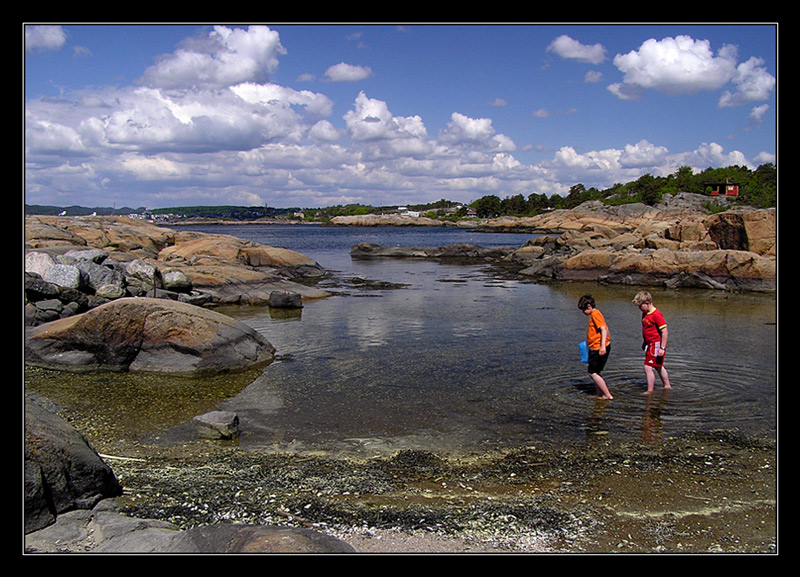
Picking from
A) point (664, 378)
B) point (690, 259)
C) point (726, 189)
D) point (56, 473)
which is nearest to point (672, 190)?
point (726, 189)

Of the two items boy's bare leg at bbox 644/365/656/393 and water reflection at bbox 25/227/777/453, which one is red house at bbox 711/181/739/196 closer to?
water reflection at bbox 25/227/777/453

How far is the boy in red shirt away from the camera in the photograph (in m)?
12.2

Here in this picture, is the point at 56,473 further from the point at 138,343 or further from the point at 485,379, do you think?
the point at 485,379

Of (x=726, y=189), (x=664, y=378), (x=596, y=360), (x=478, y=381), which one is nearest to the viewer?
(x=596, y=360)

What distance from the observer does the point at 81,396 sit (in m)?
12.2

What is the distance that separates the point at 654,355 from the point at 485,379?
361 cm

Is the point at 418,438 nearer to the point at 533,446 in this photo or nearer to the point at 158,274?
the point at 533,446

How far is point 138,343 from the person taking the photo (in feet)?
46.7

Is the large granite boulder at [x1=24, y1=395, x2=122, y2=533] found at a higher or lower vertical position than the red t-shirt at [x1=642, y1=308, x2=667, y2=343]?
lower

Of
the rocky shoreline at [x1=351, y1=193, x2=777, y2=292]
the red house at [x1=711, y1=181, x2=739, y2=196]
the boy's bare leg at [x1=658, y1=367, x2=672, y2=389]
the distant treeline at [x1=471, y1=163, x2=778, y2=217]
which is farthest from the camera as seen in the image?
the red house at [x1=711, y1=181, x2=739, y2=196]

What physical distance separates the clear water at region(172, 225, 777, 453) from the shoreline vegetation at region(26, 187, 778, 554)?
0.73 m

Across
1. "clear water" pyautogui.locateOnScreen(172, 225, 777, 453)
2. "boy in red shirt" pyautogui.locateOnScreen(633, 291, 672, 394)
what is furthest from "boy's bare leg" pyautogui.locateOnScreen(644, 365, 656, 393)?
"clear water" pyautogui.locateOnScreen(172, 225, 777, 453)

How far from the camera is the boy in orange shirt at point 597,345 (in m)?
11.9
